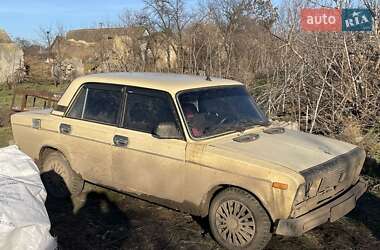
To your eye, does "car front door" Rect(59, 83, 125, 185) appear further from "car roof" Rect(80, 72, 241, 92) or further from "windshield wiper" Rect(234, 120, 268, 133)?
"windshield wiper" Rect(234, 120, 268, 133)

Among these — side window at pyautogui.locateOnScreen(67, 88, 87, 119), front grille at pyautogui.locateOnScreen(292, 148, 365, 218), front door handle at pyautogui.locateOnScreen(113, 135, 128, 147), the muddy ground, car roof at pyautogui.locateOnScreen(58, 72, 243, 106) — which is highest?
car roof at pyautogui.locateOnScreen(58, 72, 243, 106)

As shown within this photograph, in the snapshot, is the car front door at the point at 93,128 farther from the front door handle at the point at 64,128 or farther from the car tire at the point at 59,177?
the car tire at the point at 59,177

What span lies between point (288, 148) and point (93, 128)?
2.31 metres

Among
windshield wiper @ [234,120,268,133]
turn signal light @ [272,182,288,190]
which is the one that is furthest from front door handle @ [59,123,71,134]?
turn signal light @ [272,182,288,190]

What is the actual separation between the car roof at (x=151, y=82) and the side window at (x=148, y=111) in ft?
0.35

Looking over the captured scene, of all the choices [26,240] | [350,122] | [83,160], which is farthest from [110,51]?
[26,240]

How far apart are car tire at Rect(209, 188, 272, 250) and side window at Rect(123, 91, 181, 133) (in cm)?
96

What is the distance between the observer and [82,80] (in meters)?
6.04

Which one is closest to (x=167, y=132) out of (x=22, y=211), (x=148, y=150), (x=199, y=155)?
(x=148, y=150)

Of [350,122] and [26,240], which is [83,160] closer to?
[26,240]

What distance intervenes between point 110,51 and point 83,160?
41.8 ft

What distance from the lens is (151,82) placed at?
539cm

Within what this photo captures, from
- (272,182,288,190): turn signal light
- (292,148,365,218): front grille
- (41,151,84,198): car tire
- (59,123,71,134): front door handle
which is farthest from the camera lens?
(41,151,84,198): car tire

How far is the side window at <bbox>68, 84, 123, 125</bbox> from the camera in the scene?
18.2 ft
